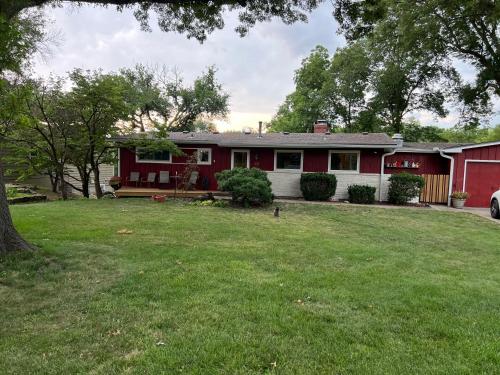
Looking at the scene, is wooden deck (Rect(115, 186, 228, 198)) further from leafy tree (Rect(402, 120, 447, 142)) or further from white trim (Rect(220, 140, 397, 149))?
leafy tree (Rect(402, 120, 447, 142))

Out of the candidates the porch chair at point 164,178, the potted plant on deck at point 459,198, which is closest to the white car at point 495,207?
the potted plant on deck at point 459,198

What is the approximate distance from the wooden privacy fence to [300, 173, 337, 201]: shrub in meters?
3.88

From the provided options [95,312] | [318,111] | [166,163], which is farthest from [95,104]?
[318,111]

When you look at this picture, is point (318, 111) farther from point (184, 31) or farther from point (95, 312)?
point (95, 312)

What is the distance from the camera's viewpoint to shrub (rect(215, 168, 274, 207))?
36.2 feet

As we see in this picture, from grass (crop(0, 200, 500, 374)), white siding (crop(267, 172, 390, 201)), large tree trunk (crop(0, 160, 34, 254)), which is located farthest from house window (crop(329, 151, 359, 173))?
large tree trunk (crop(0, 160, 34, 254))

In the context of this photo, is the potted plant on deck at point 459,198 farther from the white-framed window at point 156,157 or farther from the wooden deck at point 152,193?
the white-framed window at point 156,157

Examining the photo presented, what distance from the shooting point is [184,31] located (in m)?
6.48

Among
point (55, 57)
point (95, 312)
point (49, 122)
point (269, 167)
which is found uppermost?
point (55, 57)

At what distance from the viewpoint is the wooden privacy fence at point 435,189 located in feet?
45.6

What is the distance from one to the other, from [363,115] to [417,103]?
4065 mm

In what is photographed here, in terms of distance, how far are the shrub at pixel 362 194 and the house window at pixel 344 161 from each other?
1027 mm

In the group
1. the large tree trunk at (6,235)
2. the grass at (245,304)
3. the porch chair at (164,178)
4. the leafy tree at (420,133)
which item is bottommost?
the grass at (245,304)

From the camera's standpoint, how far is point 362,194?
13.0 meters
